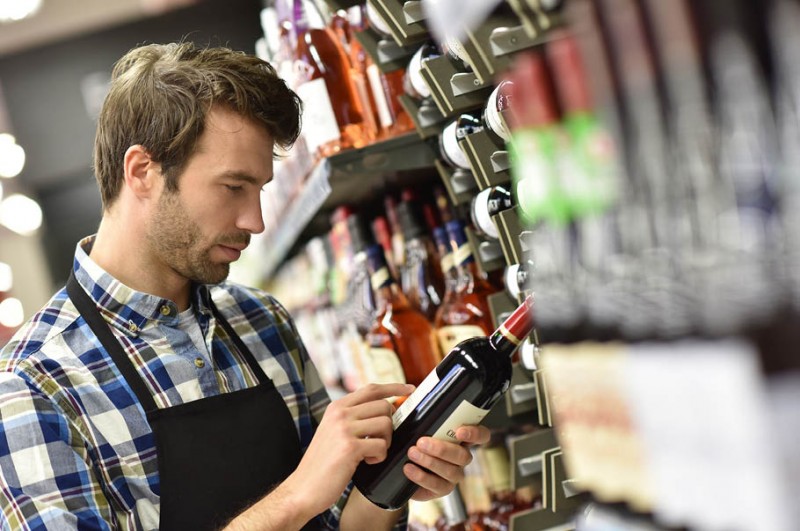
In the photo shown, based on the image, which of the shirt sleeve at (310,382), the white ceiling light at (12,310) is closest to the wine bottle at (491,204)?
the shirt sleeve at (310,382)

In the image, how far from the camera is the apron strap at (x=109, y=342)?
1603 mm

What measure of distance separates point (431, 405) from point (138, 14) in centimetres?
501

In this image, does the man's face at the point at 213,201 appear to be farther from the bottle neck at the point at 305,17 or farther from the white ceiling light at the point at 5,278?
the white ceiling light at the point at 5,278

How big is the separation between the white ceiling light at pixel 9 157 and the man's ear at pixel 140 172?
5.14m

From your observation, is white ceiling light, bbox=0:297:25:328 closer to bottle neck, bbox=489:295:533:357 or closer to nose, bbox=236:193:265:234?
nose, bbox=236:193:265:234

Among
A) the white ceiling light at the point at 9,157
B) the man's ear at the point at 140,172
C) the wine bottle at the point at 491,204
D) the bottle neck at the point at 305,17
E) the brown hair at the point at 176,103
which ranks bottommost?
the wine bottle at the point at 491,204

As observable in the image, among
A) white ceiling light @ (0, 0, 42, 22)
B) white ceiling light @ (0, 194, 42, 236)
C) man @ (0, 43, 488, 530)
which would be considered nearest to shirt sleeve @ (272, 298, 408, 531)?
man @ (0, 43, 488, 530)

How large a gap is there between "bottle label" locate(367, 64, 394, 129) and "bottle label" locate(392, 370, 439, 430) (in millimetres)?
818

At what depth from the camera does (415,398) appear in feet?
4.54

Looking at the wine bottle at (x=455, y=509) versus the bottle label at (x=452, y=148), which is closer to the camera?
the bottle label at (x=452, y=148)

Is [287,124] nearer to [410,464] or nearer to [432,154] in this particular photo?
[432,154]

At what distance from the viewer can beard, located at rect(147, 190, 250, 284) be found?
1.67m

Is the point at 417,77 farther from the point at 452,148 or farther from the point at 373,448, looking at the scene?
the point at 373,448

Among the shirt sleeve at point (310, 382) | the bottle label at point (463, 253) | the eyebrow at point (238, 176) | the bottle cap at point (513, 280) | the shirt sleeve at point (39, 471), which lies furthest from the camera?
the shirt sleeve at point (310, 382)
